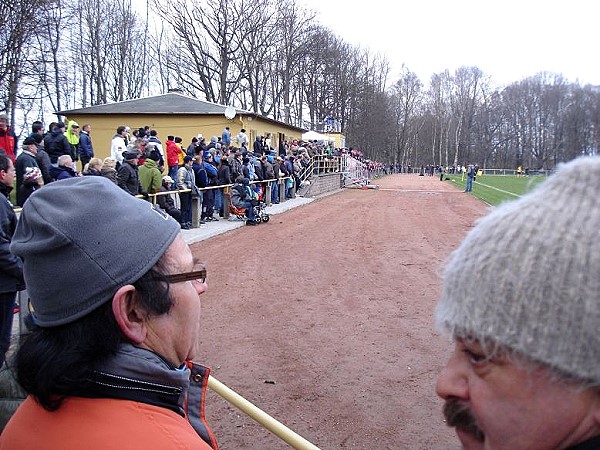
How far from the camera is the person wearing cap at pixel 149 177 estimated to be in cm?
1264

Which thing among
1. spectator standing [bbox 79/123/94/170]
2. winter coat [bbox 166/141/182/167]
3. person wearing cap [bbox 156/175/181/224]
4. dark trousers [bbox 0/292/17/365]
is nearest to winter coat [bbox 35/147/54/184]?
person wearing cap [bbox 156/175/181/224]

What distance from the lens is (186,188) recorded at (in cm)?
1519

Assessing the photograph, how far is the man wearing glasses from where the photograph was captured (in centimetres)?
135

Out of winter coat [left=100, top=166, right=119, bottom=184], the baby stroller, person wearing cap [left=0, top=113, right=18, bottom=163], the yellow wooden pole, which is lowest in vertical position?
the baby stroller

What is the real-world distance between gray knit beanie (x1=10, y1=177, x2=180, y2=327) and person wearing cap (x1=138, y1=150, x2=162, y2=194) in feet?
37.5

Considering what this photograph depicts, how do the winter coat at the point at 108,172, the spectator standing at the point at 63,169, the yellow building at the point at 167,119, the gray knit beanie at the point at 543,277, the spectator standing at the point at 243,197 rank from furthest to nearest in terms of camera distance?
the yellow building at the point at 167,119 < the spectator standing at the point at 243,197 < the spectator standing at the point at 63,169 < the winter coat at the point at 108,172 < the gray knit beanie at the point at 543,277

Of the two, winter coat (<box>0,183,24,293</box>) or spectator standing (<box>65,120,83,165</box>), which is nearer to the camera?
winter coat (<box>0,183,24,293</box>)

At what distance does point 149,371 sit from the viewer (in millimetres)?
1444

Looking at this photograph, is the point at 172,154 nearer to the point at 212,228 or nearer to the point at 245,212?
the point at 245,212

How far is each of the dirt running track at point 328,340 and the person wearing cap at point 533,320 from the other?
0.26 metres

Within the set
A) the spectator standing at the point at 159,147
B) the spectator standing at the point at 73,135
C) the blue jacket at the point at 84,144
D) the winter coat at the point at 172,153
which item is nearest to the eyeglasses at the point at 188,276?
the spectator standing at the point at 159,147

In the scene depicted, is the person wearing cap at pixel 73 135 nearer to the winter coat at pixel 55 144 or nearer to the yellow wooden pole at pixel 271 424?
the winter coat at pixel 55 144

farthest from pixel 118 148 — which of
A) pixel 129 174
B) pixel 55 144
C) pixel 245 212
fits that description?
pixel 245 212

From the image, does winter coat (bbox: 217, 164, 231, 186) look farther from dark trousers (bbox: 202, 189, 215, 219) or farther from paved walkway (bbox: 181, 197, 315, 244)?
paved walkway (bbox: 181, 197, 315, 244)
